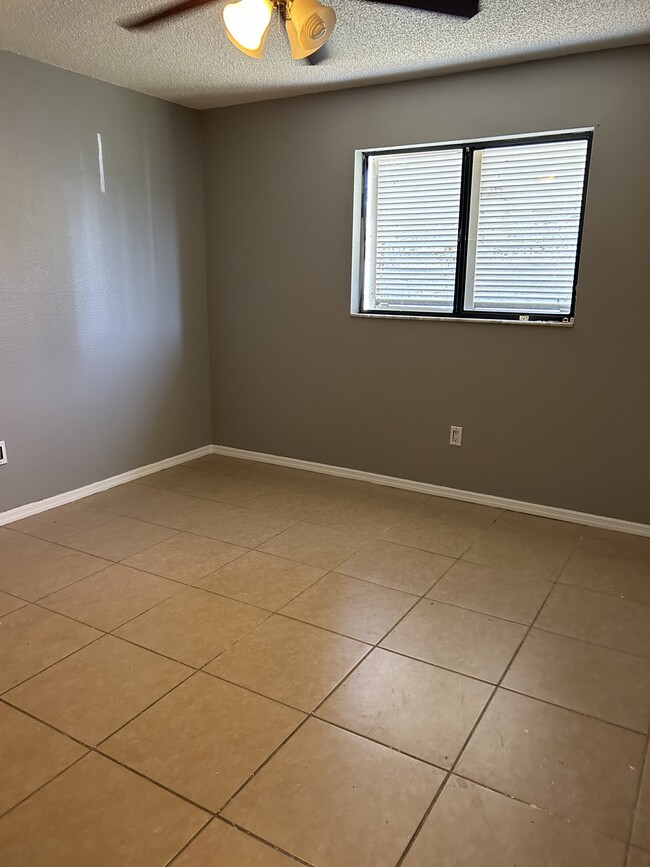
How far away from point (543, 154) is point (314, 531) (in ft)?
7.30

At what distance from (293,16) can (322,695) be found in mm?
2173

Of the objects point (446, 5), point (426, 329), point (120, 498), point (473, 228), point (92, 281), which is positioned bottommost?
point (120, 498)

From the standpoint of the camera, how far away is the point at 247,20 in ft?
6.34

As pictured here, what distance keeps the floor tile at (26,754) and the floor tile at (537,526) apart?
7.27 feet

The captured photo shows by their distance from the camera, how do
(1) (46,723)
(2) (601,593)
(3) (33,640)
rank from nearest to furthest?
1. (1) (46,723)
2. (3) (33,640)
3. (2) (601,593)

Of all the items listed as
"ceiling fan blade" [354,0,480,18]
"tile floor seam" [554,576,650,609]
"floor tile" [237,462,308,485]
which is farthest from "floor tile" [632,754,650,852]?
"floor tile" [237,462,308,485]

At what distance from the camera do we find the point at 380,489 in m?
3.82

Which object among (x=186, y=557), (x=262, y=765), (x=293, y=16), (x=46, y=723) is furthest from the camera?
(x=186, y=557)

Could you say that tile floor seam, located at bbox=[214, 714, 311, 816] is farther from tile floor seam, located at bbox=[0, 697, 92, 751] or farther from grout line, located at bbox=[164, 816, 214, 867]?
tile floor seam, located at bbox=[0, 697, 92, 751]

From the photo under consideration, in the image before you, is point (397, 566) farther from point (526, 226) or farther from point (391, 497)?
point (526, 226)

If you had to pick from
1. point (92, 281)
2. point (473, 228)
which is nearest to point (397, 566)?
point (473, 228)

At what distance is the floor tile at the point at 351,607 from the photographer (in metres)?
2.28

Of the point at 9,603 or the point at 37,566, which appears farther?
the point at 37,566

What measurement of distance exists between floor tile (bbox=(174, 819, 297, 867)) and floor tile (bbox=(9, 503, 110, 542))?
1938mm
